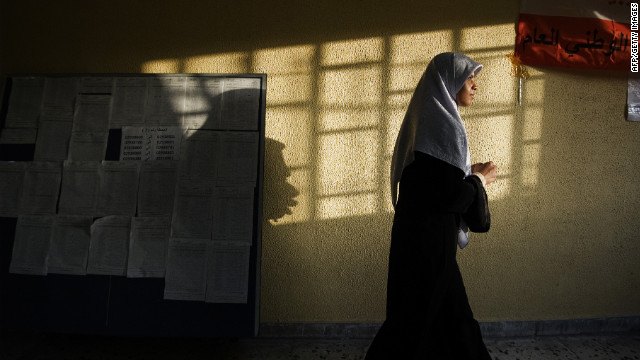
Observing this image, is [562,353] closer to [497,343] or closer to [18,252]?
[497,343]

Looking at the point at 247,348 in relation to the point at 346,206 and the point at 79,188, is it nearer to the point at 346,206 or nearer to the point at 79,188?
the point at 346,206

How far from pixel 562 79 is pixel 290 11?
1728 millimetres

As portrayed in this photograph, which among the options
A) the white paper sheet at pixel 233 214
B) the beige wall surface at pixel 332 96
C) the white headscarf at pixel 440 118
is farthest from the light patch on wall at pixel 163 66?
the white headscarf at pixel 440 118

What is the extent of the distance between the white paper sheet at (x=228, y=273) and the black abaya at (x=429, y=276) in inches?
30.3

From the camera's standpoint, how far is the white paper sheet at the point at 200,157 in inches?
79.0

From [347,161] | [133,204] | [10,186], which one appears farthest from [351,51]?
[10,186]

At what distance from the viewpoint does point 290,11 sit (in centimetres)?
222

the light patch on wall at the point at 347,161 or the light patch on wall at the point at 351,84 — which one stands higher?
the light patch on wall at the point at 351,84

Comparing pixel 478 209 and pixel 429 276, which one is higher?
pixel 478 209

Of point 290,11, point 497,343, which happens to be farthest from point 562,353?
point 290,11

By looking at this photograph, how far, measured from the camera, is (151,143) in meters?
2.02

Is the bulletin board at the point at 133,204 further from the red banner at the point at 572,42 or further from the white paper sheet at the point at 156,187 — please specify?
the red banner at the point at 572,42

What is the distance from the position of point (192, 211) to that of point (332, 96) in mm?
1039

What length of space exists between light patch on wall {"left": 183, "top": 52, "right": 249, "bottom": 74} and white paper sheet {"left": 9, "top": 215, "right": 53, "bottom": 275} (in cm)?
114
